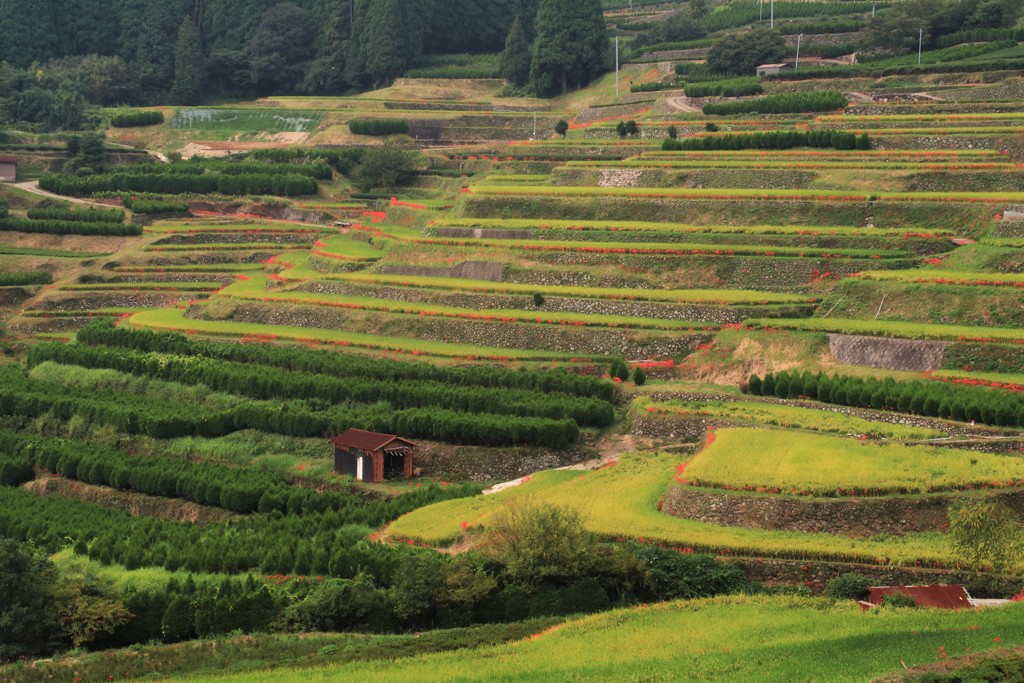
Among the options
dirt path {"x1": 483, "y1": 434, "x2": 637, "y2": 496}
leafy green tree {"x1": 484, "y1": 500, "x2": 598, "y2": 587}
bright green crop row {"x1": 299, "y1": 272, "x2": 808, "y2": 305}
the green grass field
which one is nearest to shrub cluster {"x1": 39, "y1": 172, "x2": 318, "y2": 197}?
the green grass field

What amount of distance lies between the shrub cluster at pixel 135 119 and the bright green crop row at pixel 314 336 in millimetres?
47354

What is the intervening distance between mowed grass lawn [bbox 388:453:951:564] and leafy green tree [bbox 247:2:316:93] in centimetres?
8997

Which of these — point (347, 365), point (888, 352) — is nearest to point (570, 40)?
point (347, 365)

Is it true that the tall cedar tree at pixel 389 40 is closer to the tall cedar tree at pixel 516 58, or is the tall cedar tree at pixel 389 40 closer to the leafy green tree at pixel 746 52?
the tall cedar tree at pixel 516 58

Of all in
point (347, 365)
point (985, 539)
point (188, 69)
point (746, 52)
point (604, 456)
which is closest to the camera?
point (985, 539)

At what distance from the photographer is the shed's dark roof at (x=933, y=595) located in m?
35.2

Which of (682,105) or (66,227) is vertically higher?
(682,105)

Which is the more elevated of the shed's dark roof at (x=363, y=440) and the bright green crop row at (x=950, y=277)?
the bright green crop row at (x=950, y=277)

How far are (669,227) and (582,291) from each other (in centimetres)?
715

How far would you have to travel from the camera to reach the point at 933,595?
35.6m

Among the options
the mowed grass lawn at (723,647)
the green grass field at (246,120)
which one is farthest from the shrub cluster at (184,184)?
the mowed grass lawn at (723,647)

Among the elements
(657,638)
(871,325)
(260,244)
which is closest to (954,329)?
(871,325)

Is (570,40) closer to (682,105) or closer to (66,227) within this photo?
(682,105)

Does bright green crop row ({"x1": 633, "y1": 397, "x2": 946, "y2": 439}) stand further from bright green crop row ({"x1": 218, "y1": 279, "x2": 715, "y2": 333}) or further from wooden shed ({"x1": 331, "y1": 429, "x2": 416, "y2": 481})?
wooden shed ({"x1": 331, "y1": 429, "x2": 416, "y2": 481})
